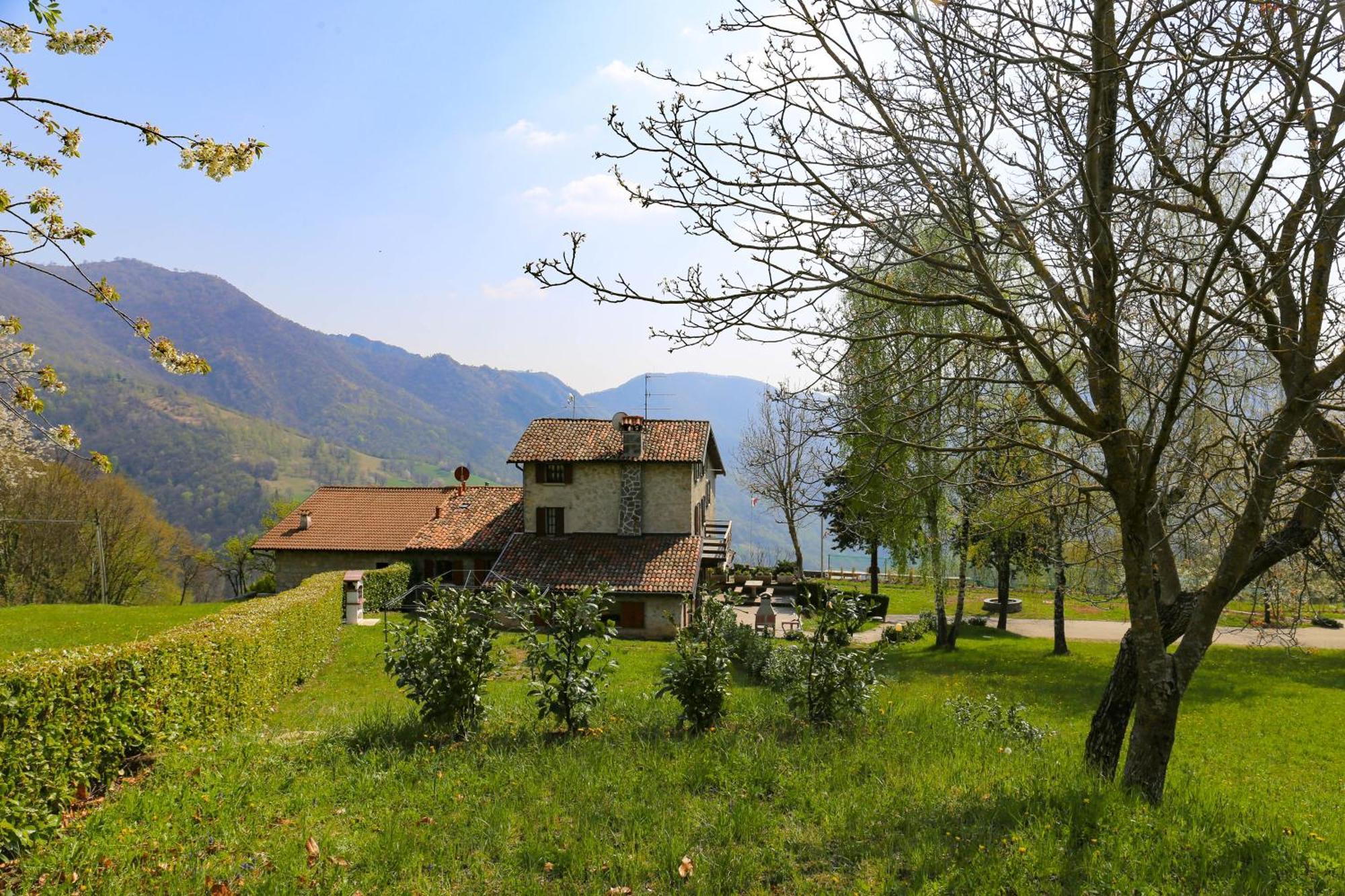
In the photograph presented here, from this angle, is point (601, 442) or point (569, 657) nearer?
point (569, 657)

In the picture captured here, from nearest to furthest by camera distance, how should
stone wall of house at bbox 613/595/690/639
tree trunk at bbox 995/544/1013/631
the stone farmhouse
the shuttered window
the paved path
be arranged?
stone wall of house at bbox 613/595/690/639 < the stone farmhouse < tree trunk at bbox 995/544/1013/631 < the paved path < the shuttered window

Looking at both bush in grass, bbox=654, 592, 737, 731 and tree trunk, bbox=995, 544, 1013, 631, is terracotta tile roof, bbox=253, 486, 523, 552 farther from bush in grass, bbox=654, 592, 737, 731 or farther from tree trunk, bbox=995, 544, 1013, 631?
bush in grass, bbox=654, 592, 737, 731

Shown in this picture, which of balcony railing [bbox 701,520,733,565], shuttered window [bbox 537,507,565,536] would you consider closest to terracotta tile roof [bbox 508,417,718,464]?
shuttered window [bbox 537,507,565,536]

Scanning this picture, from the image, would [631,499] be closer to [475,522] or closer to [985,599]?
[475,522]

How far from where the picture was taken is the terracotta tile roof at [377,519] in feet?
108

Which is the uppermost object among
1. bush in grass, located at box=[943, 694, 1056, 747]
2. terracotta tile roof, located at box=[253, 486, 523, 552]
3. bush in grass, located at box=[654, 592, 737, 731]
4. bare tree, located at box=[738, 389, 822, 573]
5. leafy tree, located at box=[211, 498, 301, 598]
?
bare tree, located at box=[738, 389, 822, 573]

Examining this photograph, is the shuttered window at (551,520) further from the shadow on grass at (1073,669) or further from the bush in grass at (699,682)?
the bush in grass at (699,682)

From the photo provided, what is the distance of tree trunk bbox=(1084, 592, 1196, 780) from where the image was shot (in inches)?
271

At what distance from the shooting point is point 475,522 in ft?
111

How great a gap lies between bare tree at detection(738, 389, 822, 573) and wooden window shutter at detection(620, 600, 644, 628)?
20.0 feet

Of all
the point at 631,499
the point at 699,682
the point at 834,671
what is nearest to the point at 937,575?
the point at 631,499

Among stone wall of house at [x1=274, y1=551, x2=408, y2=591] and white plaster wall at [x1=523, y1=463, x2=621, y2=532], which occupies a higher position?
white plaster wall at [x1=523, y1=463, x2=621, y2=532]

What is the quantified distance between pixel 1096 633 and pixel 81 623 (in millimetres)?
37969

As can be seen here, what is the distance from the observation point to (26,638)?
68.9 feet
